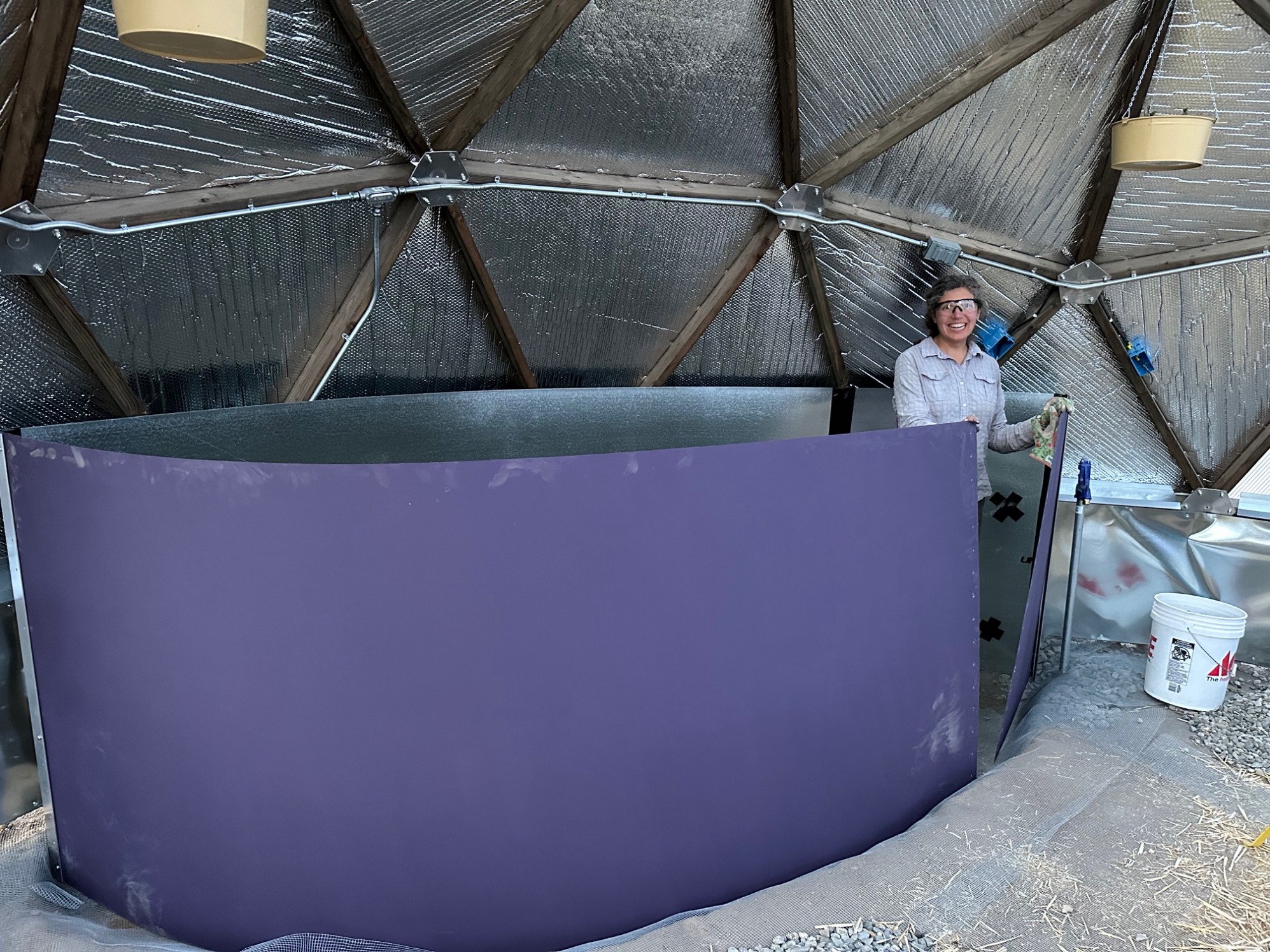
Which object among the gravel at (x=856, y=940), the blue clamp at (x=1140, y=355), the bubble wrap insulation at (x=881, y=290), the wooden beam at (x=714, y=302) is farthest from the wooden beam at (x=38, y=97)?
the blue clamp at (x=1140, y=355)

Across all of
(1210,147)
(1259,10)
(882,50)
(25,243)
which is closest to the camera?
(25,243)

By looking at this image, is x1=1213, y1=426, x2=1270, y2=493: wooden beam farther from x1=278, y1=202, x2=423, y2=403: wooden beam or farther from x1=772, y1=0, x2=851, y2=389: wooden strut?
x1=278, y1=202, x2=423, y2=403: wooden beam

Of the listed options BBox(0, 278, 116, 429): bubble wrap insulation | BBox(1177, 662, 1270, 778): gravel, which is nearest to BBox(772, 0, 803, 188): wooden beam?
BBox(1177, 662, 1270, 778): gravel

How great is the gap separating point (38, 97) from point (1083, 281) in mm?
6482

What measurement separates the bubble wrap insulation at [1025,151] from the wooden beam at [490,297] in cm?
247

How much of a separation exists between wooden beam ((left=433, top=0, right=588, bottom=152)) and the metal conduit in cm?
27

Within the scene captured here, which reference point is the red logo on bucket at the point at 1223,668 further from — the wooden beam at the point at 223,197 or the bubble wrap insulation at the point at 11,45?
the bubble wrap insulation at the point at 11,45

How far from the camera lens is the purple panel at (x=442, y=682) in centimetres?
296

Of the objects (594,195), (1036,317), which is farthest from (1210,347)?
(594,195)

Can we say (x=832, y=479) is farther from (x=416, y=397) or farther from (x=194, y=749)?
(x=416, y=397)

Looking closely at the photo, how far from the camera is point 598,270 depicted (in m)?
6.50

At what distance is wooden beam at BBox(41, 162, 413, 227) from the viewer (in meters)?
4.30

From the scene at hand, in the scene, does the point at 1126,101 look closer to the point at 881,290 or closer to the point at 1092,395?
the point at 881,290

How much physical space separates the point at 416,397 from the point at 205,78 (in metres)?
2.19
